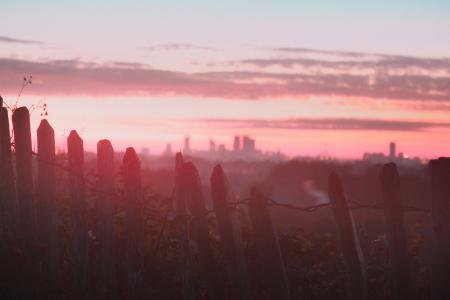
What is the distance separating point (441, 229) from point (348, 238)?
687mm

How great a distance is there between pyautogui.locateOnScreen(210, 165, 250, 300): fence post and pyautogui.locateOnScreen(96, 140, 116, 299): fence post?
1029 mm

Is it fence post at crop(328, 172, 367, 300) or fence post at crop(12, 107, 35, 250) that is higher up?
fence post at crop(12, 107, 35, 250)

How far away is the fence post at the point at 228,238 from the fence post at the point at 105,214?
1.03 m

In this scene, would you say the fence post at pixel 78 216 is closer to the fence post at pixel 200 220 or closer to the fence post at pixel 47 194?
the fence post at pixel 47 194

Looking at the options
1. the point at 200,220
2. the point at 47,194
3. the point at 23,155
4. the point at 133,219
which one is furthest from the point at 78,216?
the point at 200,220

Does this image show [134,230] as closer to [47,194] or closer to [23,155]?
[47,194]

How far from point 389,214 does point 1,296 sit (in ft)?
10.7

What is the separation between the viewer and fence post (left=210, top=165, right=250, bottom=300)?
5.23 m

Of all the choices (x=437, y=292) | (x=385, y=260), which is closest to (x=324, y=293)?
(x=385, y=260)

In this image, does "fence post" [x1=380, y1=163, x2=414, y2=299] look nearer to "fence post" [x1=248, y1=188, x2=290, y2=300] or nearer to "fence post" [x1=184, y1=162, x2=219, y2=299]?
"fence post" [x1=248, y1=188, x2=290, y2=300]

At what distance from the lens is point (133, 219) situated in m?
5.67

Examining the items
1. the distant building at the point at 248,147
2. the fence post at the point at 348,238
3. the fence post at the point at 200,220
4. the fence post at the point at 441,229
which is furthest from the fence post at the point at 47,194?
the distant building at the point at 248,147

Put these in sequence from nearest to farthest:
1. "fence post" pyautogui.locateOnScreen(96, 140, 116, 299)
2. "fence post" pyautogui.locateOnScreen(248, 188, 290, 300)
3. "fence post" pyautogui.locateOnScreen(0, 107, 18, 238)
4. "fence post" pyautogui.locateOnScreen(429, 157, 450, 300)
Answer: "fence post" pyautogui.locateOnScreen(429, 157, 450, 300)
"fence post" pyautogui.locateOnScreen(248, 188, 290, 300)
"fence post" pyautogui.locateOnScreen(96, 140, 116, 299)
"fence post" pyautogui.locateOnScreen(0, 107, 18, 238)

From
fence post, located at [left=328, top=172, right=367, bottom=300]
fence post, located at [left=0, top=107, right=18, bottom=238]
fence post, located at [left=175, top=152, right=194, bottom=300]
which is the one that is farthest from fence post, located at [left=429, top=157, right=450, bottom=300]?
fence post, located at [left=0, top=107, right=18, bottom=238]
